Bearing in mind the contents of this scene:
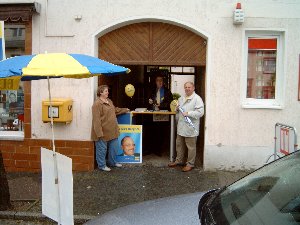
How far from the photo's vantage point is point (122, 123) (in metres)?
7.85

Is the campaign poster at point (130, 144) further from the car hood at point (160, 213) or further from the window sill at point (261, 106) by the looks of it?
the car hood at point (160, 213)

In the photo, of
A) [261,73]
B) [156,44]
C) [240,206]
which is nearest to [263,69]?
[261,73]

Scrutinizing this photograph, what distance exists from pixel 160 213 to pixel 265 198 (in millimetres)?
789

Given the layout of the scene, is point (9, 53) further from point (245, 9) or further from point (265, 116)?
point (265, 116)

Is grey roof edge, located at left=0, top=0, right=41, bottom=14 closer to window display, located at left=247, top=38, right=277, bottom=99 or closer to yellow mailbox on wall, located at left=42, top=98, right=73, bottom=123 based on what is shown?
yellow mailbox on wall, located at left=42, top=98, right=73, bottom=123

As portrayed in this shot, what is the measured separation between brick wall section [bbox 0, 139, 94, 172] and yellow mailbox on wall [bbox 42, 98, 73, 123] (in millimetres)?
539

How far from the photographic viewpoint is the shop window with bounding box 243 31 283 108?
7.11 meters

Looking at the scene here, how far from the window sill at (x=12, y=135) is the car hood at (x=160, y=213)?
190 inches

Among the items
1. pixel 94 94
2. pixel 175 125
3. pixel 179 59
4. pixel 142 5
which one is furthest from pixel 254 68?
pixel 94 94

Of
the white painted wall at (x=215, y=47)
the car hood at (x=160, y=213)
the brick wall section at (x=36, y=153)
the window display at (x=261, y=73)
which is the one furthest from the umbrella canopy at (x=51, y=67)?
the window display at (x=261, y=73)

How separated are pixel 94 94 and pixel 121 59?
86 centimetres

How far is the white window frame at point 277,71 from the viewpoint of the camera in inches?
277

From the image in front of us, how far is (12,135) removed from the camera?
24.6ft

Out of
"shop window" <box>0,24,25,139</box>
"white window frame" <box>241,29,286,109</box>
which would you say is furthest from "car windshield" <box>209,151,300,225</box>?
"shop window" <box>0,24,25,139</box>
